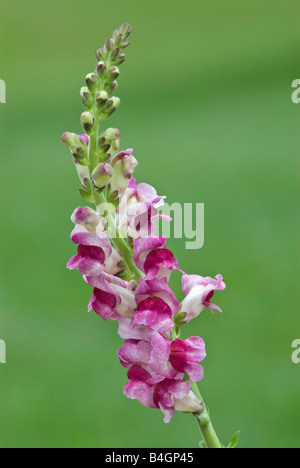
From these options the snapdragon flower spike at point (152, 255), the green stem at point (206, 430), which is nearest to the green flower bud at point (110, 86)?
the snapdragon flower spike at point (152, 255)

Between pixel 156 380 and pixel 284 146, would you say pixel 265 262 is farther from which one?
pixel 156 380

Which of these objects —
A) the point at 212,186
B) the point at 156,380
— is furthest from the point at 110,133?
the point at 212,186

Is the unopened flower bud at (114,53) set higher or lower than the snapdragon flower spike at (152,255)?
higher

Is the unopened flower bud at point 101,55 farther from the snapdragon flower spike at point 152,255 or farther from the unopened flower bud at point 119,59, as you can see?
the snapdragon flower spike at point 152,255

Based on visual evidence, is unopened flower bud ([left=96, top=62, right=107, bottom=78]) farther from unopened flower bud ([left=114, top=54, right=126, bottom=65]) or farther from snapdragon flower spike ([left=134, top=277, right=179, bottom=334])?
snapdragon flower spike ([left=134, top=277, right=179, bottom=334])

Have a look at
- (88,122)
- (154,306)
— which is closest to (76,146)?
(88,122)

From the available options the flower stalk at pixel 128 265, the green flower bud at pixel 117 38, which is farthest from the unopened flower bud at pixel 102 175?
the green flower bud at pixel 117 38

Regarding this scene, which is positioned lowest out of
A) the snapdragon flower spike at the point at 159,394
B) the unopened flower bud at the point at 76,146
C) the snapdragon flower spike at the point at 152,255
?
the snapdragon flower spike at the point at 159,394
